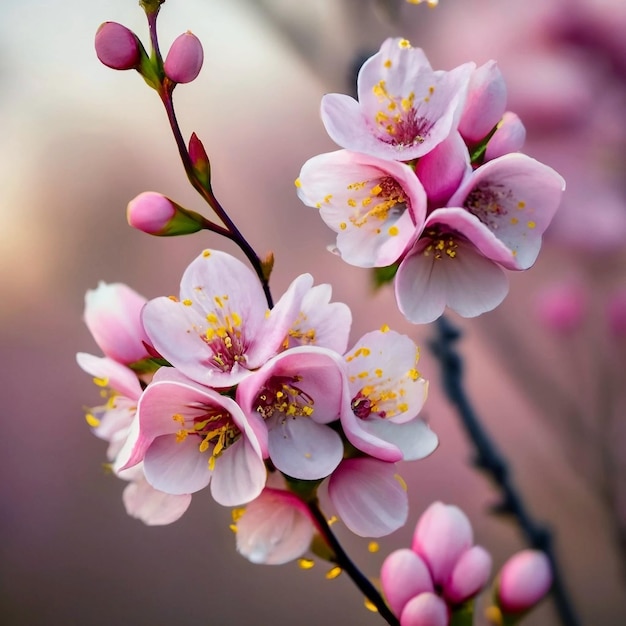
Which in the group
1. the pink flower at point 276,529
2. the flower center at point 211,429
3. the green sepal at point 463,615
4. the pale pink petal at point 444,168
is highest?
the pale pink petal at point 444,168

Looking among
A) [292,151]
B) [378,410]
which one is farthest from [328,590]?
[292,151]

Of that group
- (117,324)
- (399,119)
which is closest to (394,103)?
(399,119)

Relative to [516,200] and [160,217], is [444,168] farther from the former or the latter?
[160,217]

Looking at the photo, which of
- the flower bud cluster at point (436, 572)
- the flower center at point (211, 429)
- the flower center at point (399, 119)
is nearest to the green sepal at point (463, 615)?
the flower bud cluster at point (436, 572)

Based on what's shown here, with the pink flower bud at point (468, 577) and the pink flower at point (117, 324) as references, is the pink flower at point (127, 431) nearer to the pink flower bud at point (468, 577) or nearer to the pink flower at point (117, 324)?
the pink flower at point (117, 324)

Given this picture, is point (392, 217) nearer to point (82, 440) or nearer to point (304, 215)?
point (304, 215)

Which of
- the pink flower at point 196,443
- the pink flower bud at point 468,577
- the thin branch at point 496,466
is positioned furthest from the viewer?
the thin branch at point 496,466

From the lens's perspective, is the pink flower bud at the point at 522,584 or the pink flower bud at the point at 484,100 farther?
the pink flower bud at the point at 522,584

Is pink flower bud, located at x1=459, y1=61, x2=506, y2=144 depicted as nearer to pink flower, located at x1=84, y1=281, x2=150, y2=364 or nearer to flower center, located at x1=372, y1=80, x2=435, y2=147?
flower center, located at x1=372, y1=80, x2=435, y2=147
